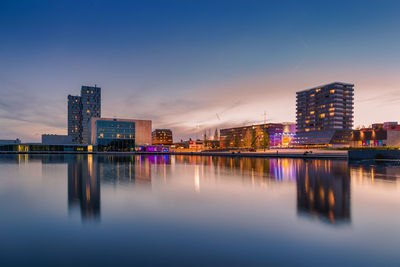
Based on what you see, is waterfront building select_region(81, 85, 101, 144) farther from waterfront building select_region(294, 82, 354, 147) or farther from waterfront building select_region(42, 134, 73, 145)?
waterfront building select_region(294, 82, 354, 147)

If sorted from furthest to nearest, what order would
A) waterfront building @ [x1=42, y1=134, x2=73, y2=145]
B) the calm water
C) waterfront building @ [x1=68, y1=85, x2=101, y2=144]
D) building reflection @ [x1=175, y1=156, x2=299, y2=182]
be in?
waterfront building @ [x1=68, y1=85, x2=101, y2=144], waterfront building @ [x1=42, y1=134, x2=73, y2=145], building reflection @ [x1=175, y1=156, x2=299, y2=182], the calm water

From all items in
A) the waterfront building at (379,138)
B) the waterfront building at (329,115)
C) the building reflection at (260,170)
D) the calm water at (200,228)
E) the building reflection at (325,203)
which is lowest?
the building reflection at (260,170)

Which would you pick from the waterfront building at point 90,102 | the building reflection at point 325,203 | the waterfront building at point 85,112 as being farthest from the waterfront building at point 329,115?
the waterfront building at point 85,112

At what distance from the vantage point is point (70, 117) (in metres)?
200

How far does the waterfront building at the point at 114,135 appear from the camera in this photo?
10956 cm

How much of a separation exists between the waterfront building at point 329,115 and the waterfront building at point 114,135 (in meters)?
116

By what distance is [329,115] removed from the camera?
160500 millimetres

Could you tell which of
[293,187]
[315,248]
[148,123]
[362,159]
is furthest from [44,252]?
[148,123]

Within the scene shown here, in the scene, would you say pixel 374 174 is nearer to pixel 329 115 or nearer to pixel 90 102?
pixel 329 115

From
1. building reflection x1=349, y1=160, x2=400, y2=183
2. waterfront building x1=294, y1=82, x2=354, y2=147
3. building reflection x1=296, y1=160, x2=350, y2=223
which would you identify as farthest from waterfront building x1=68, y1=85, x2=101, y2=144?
building reflection x1=296, y1=160, x2=350, y2=223

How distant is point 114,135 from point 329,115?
140503mm

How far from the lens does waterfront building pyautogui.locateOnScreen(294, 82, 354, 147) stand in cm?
15388

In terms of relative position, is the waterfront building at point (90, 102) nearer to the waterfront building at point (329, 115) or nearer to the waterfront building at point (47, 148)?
the waterfront building at point (47, 148)

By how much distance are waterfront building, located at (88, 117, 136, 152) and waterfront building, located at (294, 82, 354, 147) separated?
381 ft
